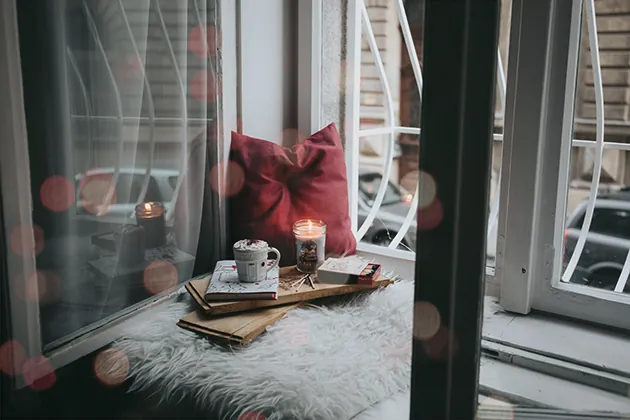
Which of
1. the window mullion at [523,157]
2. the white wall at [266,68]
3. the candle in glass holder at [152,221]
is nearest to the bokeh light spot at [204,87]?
the white wall at [266,68]

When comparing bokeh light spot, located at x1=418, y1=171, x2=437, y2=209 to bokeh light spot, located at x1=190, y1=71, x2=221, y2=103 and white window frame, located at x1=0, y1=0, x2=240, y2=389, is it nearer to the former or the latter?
white window frame, located at x1=0, y1=0, x2=240, y2=389

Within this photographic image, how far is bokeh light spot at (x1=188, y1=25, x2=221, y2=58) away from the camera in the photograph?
150cm

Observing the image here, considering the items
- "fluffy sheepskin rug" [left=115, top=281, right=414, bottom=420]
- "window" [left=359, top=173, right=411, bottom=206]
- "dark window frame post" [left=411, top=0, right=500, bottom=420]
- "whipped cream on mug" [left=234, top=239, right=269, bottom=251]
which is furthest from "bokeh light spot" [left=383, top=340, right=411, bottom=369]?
"window" [left=359, top=173, right=411, bottom=206]

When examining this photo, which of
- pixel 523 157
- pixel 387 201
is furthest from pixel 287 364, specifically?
pixel 387 201

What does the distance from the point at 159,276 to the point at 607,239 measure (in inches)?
77.3

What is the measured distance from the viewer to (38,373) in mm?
1184

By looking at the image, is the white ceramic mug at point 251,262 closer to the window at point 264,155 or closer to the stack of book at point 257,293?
the stack of book at point 257,293

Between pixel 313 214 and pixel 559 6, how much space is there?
81 centimetres

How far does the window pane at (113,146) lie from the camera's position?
115 centimetres

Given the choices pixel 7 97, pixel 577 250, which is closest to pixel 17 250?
pixel 7 97

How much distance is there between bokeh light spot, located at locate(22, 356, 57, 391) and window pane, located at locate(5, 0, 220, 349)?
0.12 feet

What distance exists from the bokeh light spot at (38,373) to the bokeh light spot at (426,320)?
2.75 feet

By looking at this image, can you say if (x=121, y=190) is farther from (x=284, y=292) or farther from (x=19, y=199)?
(x=284, y=292)

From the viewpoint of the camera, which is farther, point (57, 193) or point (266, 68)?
point (266, 68)
